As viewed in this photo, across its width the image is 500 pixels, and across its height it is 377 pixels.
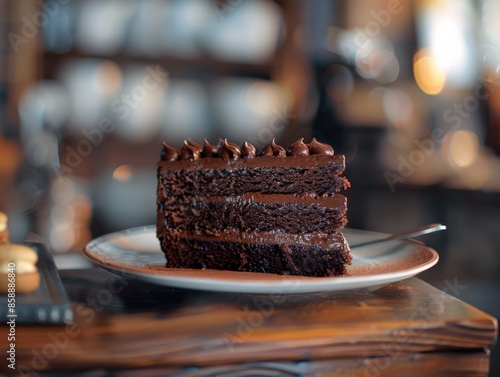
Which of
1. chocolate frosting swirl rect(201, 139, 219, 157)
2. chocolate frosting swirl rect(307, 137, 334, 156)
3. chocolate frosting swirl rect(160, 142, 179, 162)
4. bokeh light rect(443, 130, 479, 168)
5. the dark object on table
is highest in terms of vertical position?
chocolate frosting swirl rect(307, 137, 334, 156)

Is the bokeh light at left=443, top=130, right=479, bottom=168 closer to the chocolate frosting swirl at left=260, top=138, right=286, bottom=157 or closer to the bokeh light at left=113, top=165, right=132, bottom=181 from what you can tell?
the bokeh light at left=113, top=165, right=132, bottom=181

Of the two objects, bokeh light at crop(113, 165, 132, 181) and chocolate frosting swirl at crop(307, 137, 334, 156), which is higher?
chocolate frosting swirl at crop(307, 137, 334, 156)

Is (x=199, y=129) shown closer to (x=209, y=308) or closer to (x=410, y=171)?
(x=410, y=171)

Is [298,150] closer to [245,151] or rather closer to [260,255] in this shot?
[245,151]

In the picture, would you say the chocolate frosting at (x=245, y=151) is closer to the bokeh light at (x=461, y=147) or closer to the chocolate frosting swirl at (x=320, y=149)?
the chocolate frosting swirl at (x=320, y=149)

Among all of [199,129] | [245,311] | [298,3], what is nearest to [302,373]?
[245,311]

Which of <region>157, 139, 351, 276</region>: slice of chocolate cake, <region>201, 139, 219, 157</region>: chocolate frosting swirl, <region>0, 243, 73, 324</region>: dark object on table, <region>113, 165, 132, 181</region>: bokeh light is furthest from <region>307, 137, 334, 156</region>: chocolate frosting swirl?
<region>113, 165, 132, 181</region>: bokeh light

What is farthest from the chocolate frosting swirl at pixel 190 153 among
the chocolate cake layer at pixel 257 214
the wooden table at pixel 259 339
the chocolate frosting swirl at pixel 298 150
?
the wooden table at pixel 259 339
